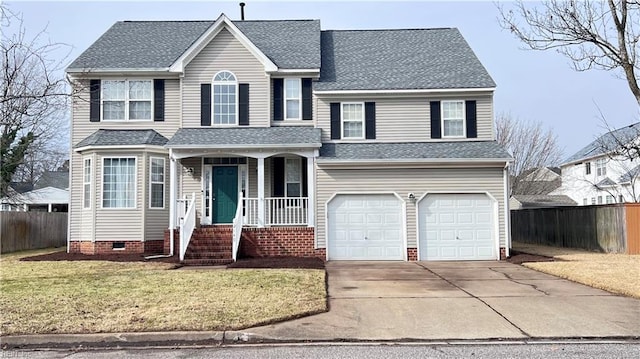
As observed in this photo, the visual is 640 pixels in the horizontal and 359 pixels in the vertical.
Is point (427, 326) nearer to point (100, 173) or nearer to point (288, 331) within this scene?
point (288, 331)

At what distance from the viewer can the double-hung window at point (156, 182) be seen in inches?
734

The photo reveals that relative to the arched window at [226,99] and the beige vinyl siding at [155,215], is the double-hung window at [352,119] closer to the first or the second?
the arched window at [226,99]

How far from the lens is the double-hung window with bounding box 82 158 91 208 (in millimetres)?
18844

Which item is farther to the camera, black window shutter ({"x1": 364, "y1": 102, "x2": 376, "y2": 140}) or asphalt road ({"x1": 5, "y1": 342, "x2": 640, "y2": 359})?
black window shutter ({"x1": 364, "y1": 102, "x2": 376, "y2": 140})

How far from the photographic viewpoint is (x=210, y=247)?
17172 millimetres

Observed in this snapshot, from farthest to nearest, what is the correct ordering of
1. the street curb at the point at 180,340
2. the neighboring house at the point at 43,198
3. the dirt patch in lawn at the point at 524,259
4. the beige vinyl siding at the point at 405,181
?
the neighboring house at the point at 43,198 < the beige vinyl siding at the point at 405,181 < the dirt patch in lawn at the point at 524,259 < the street curb at the point at 180,340

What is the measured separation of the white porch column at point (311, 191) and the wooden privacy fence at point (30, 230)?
1276 cm

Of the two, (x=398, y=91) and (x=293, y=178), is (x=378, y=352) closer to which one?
(x=293, y=178)

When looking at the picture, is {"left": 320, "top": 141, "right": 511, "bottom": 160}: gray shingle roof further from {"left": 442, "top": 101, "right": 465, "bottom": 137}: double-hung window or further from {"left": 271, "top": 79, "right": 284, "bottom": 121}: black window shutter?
{"left": 271, "top": 79, "right": 284, "bottom": 121}: black window shutter

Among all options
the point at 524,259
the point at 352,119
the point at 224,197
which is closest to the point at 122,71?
the point at 224,197

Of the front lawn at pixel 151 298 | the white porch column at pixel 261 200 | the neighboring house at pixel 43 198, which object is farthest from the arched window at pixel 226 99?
the neighboring house at pixel 43 198

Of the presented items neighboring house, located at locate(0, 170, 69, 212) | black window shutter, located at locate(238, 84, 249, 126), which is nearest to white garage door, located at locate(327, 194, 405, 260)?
black window shutter, located at locate(238, 84, 249, 126)

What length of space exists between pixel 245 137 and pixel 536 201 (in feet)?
96.1

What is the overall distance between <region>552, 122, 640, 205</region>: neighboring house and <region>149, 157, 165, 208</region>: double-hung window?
968 inches
